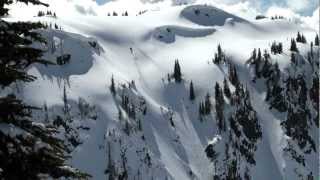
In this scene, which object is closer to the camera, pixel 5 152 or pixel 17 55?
pixel 5 152

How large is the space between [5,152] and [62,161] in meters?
2.04

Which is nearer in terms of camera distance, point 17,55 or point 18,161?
point 18,161

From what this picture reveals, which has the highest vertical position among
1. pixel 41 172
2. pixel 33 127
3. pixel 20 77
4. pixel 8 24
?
pixel 8 24

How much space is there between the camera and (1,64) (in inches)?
740

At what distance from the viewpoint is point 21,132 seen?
1847 centimetres

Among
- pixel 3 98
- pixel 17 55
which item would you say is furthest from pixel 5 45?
pixel 3 98

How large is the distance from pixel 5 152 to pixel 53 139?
1.84 meters

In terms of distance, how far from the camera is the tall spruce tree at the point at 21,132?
59.9ft

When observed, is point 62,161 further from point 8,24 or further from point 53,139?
point 8,24

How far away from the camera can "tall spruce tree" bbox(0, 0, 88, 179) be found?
18.2 m

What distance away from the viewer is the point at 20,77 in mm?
19000

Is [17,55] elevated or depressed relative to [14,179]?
elevated

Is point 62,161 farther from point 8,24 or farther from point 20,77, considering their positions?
point 8,24

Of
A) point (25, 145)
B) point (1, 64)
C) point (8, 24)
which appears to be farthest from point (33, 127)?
point (8, 24)
